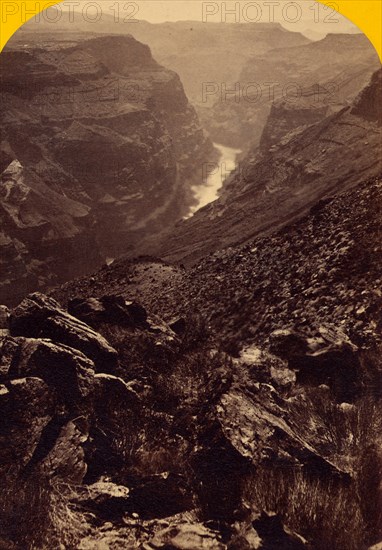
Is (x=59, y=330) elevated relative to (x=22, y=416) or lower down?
elevated

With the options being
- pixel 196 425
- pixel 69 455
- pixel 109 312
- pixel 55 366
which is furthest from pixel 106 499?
pixel 109 312

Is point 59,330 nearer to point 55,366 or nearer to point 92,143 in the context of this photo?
point 55,366

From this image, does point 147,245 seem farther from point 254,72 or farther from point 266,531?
point 254,72

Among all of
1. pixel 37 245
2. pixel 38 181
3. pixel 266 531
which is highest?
pixel 266 531

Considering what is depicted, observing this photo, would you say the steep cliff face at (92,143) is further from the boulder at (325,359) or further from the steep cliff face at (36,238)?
the boulder at (325,359)

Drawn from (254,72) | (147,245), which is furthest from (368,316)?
(254,72)

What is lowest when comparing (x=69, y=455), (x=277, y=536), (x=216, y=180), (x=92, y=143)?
(x=216, y=180)
